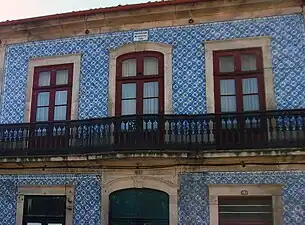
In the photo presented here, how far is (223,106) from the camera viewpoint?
336 inches

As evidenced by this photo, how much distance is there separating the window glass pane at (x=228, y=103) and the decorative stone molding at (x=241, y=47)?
8.6 inches

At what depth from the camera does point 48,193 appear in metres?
8.85

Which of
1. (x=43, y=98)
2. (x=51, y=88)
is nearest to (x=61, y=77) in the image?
(x=51, y=88)

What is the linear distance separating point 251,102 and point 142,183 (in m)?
2.70

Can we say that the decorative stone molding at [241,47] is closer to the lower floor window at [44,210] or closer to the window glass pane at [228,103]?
the window glass pane at [228,103]

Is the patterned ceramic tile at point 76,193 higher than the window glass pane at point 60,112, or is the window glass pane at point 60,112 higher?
the window glass pane at point 60,112

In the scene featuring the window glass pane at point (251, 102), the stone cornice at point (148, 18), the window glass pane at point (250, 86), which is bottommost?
the window glass pane at point (251, 102)

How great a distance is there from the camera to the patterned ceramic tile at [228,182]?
7617 millimetres

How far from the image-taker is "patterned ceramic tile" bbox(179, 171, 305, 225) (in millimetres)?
7617

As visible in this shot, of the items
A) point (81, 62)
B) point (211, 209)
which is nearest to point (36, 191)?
point (81, 62)

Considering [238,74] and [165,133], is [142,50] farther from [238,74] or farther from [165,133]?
[238,74]

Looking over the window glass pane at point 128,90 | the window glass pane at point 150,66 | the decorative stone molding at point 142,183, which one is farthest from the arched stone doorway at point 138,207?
the window glass pane at point 150,66

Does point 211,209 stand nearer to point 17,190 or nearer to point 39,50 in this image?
point 17,190

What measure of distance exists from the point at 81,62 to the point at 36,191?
2.96 m
